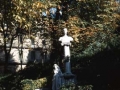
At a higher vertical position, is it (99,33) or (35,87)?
(99,33)

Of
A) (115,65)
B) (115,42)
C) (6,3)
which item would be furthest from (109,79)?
(6,3)

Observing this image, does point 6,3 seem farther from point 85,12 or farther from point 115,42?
point 85,12

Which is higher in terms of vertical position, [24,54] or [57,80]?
[24,54]

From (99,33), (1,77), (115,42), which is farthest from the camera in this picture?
(99,33)

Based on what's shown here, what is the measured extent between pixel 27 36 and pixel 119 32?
7.90 m

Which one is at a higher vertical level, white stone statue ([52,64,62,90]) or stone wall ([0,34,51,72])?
stone wall ([0,34,51,72])

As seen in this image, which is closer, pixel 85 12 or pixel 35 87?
pixel 35 87

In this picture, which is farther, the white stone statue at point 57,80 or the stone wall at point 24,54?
the stone wall at point 24,54

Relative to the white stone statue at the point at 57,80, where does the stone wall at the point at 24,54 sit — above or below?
above

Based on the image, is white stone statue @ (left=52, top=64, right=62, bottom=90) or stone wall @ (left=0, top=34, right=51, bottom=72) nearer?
white stone statue @ (left=52, top=64, right=62, bottom=90)

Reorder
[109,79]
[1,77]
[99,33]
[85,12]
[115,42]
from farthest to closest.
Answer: [85,12], [99,33], [115,42], [1,77], [109,79]

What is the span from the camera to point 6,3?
62.9ft

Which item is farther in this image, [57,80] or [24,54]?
[24,54]

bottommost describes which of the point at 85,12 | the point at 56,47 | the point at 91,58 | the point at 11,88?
the point at 11,88
